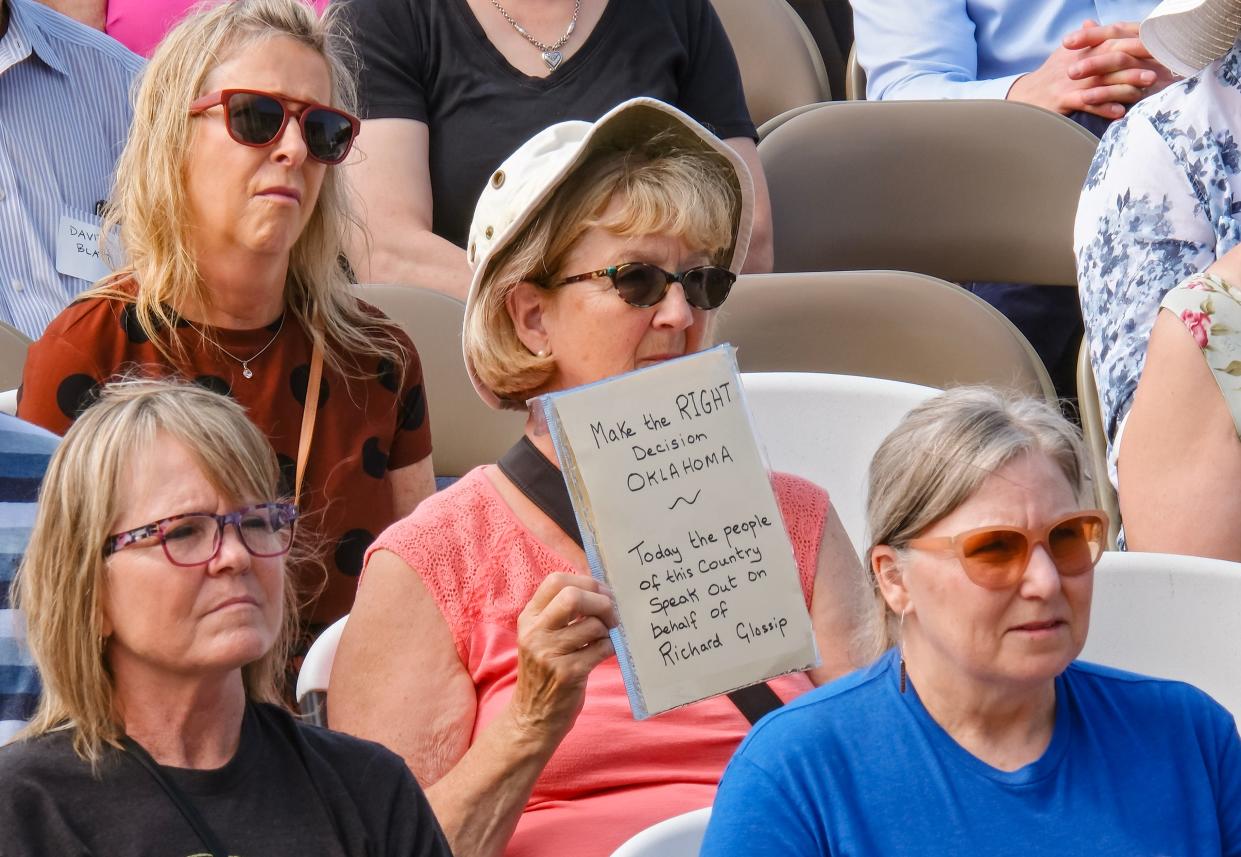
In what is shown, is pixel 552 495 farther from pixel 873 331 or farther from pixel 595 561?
pixel 873 331

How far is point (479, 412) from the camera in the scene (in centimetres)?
322

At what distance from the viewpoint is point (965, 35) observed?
14.6 feet

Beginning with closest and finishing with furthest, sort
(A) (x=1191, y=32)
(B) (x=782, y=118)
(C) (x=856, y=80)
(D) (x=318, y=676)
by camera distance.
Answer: (D) (x=318, y=676) < (A) (x=1191, y=32) < (B) (x=782, y=118) < (C) (x=856, y=80)

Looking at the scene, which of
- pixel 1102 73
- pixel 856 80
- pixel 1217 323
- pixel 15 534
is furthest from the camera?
pixel 856 80

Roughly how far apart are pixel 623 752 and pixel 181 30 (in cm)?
142

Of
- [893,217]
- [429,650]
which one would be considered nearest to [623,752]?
[429,650]

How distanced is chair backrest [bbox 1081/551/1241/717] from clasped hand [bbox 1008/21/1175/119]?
198 centimetres

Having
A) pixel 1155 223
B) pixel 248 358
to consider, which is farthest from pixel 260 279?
pixel 1155 223

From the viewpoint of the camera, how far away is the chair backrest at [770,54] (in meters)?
5.17

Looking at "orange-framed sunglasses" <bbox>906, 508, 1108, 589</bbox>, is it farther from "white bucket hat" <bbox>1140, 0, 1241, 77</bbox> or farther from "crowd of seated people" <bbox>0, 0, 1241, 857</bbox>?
"white bucket hat" <bbox>1140, 0, 1241, 77</bbox>

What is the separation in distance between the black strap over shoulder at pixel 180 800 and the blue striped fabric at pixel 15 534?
0.32 m

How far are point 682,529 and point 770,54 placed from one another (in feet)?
11.5

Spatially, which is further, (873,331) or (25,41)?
(25,41)

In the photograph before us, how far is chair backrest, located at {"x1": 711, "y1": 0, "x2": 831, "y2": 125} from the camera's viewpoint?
5.17m
